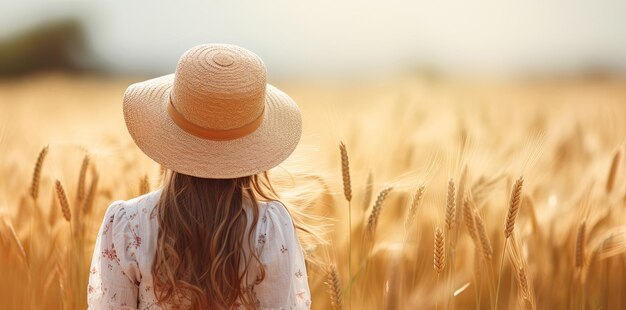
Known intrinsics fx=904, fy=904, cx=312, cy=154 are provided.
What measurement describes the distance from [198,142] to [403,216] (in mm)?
1025

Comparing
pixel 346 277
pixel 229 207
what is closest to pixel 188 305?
pixel 229 207

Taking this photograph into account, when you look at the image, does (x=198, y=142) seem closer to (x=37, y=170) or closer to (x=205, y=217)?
(x=205, y=217)

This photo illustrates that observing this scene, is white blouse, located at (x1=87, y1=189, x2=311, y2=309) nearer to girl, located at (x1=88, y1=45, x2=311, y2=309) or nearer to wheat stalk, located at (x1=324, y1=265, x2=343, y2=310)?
girl, located at (x1=88, y1=45, x2=311, y2=309)

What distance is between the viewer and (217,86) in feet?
5.22

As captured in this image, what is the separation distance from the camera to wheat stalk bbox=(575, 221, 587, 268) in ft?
6.98

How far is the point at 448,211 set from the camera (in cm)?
189

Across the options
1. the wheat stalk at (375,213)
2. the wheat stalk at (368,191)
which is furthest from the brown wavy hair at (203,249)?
the wheat stalk at (368,191)

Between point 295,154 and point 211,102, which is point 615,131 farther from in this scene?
point 211,102

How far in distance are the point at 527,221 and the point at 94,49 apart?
14161 millimetres

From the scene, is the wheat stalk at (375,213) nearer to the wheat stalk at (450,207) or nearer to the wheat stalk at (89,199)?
the wheat stalk at (450,207)

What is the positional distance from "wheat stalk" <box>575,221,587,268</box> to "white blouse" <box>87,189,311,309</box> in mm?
808

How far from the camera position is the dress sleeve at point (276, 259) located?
5.26ft


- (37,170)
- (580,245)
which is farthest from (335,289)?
(37,170)

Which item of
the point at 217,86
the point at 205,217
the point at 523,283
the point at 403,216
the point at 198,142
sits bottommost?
the point at 403,216
